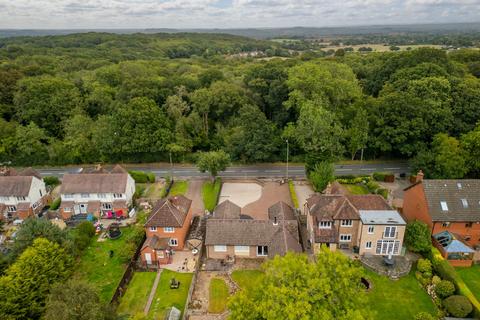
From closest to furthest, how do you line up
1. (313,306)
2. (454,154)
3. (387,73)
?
1. (313,306)
2. (454,154)
3. (387,73)

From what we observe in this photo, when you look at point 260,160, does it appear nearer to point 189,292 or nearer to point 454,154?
point 454,154

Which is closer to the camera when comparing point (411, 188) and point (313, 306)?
point (313, 306)

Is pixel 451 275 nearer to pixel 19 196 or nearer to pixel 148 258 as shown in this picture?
pixel 148 258

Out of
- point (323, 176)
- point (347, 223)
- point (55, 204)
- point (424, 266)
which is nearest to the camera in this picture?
point (424, 266)

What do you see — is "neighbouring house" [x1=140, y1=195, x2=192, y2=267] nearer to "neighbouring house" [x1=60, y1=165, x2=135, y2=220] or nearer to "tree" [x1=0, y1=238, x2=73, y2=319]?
"tree" [x1=0, y1=238, x2=73, y2=319]

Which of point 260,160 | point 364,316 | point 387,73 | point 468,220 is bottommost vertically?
point 260,160

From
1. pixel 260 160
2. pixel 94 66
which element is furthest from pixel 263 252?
pixel 94 66

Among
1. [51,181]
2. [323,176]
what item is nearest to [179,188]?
[51,181]
